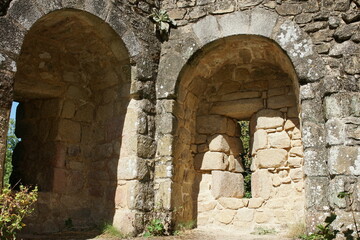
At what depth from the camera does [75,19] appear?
5.02m

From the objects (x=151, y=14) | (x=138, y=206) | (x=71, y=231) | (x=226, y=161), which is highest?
(x=151, y=14)

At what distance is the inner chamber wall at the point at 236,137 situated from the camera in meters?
5.62

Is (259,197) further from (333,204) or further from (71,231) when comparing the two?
(71,231)

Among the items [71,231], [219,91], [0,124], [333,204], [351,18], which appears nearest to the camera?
[0,124]

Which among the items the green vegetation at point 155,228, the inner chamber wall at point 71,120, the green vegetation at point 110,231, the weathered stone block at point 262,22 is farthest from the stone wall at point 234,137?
the inner chamber wall at point 71,120

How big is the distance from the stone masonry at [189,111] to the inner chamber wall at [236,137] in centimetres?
2

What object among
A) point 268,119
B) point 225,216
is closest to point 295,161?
point 268,119

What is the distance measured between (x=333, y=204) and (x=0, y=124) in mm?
3405

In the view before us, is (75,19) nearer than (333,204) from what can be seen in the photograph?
No

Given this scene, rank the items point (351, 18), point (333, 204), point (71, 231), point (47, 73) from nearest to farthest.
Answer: point (333, 204), point (351, 18), point (71, 231), point (47, 73)

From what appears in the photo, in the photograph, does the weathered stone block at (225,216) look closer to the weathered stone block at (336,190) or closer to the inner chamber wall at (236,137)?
the inner chamber wall at (236,137)

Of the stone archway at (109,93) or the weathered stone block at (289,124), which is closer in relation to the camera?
the stone archway at (109,93)

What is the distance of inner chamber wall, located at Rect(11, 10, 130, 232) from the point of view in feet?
17.9

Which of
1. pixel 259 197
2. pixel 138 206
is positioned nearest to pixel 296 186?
pixel 259 197
